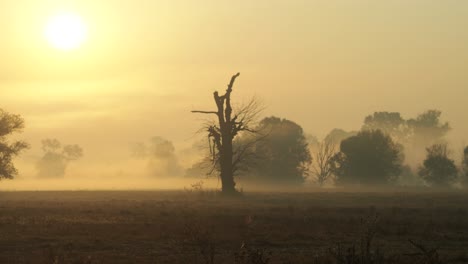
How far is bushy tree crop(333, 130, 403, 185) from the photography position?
322 feet

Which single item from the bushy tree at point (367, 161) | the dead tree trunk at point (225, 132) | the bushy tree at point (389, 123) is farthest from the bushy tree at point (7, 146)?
the bushy tree at point (389, 123)

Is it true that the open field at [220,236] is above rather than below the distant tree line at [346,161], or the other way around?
below

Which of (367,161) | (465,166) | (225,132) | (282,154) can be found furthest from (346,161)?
(225,132)

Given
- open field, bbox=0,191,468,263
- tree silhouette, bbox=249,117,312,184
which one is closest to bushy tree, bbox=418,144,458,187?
tree silhouette, bbox=249,117,312,184

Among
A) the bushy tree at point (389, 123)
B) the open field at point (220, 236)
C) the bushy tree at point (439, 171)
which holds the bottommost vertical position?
the open field at point (220, 236)

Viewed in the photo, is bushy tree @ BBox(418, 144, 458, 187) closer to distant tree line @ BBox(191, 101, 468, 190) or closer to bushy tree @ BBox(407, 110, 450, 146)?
distant tree line @ BBox(191, 101, 468, 190)

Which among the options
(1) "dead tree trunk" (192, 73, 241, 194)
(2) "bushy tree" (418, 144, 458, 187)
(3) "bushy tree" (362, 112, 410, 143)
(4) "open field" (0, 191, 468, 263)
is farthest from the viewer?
(3) "bushy tree" (362, 112, 410, 143)

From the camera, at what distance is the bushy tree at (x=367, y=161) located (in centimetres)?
9806

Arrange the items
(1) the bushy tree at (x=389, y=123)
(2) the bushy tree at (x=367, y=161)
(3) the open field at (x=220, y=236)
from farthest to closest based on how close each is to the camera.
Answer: (1) the bushy tree at (x=389, y=123), (2) the bushy tree at (x=367, y=161), (3) the open field at (x=220, y=236)

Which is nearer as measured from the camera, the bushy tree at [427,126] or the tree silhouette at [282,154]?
the tree silhouette at [282,154]

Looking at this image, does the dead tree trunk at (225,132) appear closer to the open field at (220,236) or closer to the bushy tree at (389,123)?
the open field at (220,236)

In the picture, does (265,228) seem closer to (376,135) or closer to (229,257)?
(229,257)

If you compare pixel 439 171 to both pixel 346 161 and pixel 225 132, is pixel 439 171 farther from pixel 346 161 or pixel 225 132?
pixel 225 132

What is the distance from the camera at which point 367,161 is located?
322 feet
